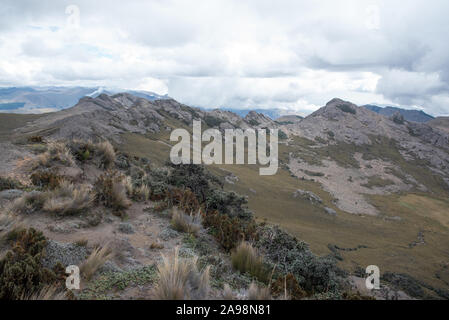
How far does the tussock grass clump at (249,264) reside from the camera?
5.35 m

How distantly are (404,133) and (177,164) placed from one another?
125302mm

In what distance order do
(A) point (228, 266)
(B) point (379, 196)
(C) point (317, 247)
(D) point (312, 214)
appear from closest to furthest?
(A) point (228, 266)
(C) point (317, 247)
(D) point (312, 214)
(B) point (379, 196)

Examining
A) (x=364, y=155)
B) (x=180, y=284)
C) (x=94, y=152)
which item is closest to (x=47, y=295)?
(x=180, y=284)

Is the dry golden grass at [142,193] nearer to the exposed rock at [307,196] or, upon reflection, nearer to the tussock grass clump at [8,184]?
the tussock grass clump at [8,184]

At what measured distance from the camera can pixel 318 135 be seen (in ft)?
338

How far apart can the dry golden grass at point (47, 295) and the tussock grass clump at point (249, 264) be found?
3208mm

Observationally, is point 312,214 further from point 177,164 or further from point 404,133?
point 404,133

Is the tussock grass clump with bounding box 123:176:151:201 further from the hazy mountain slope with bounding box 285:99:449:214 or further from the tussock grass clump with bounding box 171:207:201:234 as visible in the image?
the hazy mountain slope with bounding box 285:99:449:214

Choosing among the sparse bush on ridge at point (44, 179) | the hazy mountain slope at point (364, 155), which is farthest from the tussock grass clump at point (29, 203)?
the hazy mountain slope at point (364, 155)

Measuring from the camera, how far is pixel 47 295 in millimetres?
3369

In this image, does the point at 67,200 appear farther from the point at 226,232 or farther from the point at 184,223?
the point at 226,232

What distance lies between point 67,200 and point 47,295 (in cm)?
419
